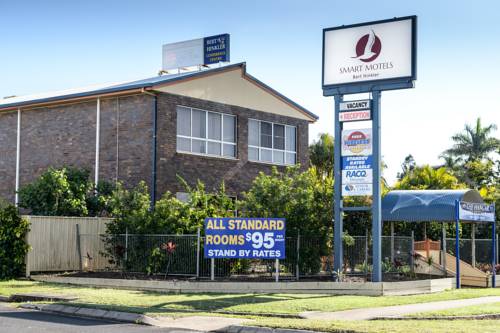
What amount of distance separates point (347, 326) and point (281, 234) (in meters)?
8.24

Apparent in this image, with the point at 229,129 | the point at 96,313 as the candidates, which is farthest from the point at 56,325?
the point at 229,129

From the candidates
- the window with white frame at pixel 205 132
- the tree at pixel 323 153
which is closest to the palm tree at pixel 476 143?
the tree at pixel 323 153

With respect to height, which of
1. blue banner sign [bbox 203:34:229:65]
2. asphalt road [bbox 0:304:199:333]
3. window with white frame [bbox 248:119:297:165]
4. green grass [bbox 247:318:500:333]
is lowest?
asphalt road [bbox 0:304:199:333]

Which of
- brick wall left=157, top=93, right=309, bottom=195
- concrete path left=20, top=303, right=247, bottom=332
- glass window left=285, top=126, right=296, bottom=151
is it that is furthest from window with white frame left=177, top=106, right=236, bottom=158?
concrete path left=20, top=303, right=247, bottom=332

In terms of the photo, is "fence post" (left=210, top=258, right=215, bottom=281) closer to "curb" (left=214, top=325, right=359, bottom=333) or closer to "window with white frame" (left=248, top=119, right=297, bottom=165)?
Answer: "curb" (left=214, top=325, right=359, bottom=333)

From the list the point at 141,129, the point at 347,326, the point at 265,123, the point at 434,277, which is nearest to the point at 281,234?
the point at 434,277

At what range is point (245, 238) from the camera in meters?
22.5

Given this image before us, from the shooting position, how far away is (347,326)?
14.2 metres

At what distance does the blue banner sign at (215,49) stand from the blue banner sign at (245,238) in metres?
14.4

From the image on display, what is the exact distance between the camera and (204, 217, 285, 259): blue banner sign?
22.3 meters

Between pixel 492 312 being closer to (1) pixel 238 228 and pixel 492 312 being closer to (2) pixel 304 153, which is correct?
(1) pixel 238 228

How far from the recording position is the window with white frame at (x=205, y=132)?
3130 cm

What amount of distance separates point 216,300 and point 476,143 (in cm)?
4835

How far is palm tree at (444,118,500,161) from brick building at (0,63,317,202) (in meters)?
30.2
